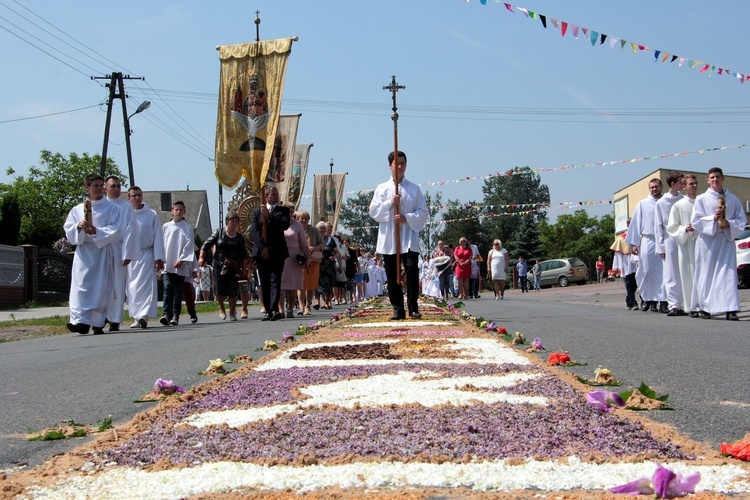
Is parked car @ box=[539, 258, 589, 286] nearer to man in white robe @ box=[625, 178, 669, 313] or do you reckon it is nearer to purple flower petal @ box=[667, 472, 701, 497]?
man in white robe @ box=[625, 178, 669, 313]

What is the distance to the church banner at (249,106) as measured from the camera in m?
20.2

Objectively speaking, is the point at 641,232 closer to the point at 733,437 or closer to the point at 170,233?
the point at 170,233

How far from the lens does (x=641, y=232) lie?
1638 centimetres

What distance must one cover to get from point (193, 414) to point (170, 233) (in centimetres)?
1209

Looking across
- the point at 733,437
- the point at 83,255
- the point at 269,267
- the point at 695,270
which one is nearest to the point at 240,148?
the point at 269,267

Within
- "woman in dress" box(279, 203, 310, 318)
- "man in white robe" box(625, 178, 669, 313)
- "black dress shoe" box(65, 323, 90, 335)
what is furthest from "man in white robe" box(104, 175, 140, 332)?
"man in white robe" box(625, 178, 669, 313)

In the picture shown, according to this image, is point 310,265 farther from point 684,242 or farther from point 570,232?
point 570,232

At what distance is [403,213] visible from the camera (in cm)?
1279

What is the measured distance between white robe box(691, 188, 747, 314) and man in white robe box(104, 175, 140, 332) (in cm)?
840

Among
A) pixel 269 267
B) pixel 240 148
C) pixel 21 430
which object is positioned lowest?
pixel 21 430

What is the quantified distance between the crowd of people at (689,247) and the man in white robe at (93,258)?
8495mm

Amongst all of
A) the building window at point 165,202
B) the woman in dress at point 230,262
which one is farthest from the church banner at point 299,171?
the building window at point 165,202

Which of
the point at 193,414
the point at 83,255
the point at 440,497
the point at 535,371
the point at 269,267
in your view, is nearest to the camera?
the point at 440,497

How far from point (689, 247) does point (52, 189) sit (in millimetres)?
85667
